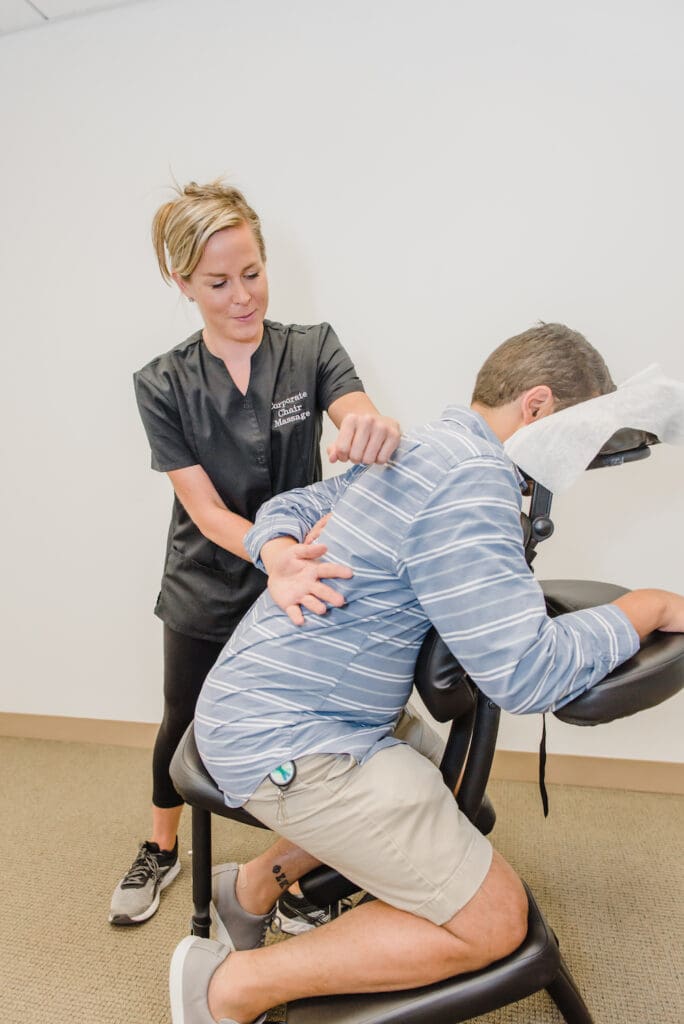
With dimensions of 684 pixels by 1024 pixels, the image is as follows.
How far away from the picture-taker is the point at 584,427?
0.89 meters

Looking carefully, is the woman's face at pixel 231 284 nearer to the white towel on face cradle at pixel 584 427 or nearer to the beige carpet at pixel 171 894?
the white towel on face cradle at pixel 584 427

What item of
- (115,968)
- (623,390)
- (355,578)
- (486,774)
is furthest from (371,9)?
(115,968)

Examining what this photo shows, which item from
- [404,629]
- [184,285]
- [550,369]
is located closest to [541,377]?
[550,369]

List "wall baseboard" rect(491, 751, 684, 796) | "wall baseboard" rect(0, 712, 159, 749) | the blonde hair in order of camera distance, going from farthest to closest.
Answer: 1. "wall baseboard" rect(0, 712, 159, 749)
2. "wall baseboard" rect(491, 751, 684, 796)
3. the blonde hair

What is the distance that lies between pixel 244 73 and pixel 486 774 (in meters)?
1.67

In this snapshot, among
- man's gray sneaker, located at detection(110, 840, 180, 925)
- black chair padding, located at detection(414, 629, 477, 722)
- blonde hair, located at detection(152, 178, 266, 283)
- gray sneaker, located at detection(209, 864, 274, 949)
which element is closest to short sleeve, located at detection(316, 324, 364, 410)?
blonde hair, located at detection(152, 178, 266, 283)

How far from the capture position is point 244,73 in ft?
5.53

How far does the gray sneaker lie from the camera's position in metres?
1.25

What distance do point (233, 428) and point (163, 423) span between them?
14cm

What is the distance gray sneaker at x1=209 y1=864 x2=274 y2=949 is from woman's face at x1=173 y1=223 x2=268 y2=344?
1044 mm

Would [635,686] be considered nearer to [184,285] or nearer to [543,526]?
[543,526]

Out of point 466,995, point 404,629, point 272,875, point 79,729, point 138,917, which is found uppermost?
point 404,629

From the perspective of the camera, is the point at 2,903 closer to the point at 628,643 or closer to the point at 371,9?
the point at 628,643

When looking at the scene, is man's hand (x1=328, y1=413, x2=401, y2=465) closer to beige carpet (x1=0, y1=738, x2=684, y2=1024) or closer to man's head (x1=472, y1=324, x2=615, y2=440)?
man's head (x1=472, y1=324, x2=615, y2=440)
